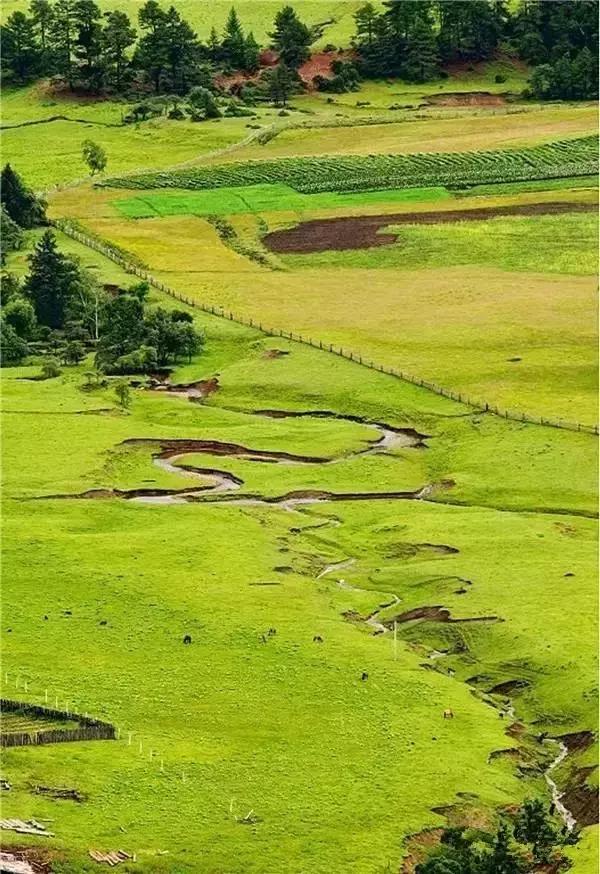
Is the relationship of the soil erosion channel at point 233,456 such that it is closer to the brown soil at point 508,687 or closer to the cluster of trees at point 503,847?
the brown soil at point 508,687

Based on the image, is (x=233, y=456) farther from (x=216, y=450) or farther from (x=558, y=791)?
(x=558, y=791)

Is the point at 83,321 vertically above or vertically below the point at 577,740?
above

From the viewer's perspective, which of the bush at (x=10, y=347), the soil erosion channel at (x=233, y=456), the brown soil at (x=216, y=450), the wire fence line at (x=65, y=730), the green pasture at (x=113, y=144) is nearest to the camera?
the wire fence line at (x=65, y=730)

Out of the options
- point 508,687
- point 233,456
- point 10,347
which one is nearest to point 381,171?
point 10,347

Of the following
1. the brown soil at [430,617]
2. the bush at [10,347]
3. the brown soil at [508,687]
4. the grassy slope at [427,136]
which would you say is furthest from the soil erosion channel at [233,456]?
the grassy slope at [427,136]

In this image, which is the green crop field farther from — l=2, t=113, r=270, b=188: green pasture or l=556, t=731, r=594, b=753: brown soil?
l=2, t=113, r=270, b=188: green pasture

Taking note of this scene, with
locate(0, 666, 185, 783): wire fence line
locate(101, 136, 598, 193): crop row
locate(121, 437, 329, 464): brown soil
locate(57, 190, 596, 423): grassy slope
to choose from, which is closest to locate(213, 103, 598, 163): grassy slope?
locate(101, 136, 598, 193): crop row
